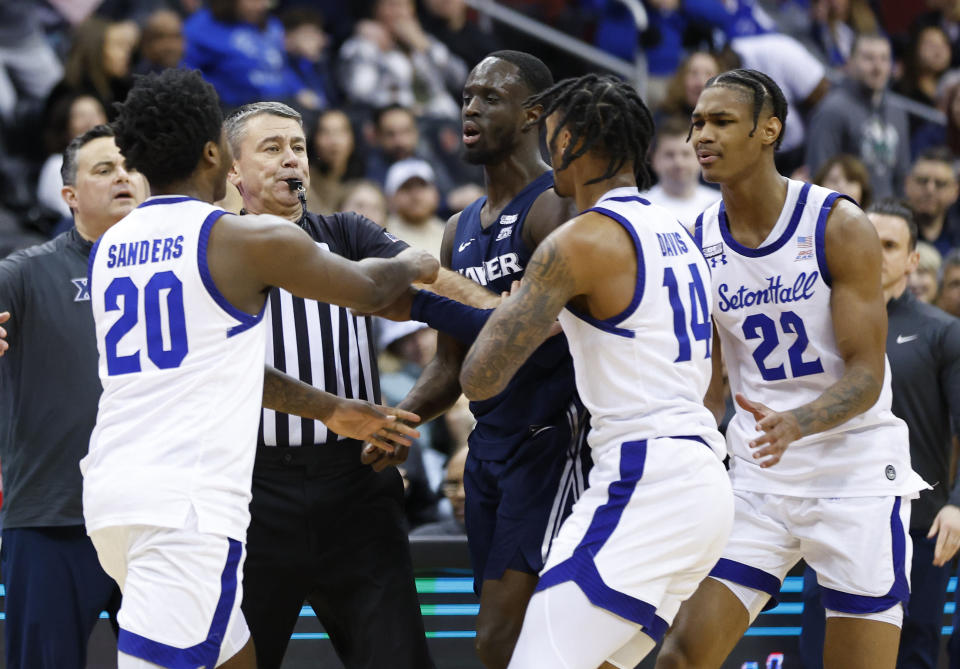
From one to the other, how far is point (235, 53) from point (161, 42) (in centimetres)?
61

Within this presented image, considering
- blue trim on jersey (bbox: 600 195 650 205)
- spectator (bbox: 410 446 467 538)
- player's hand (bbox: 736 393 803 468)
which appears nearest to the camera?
blue trim on jersey (bbox: 600 195 650 205)

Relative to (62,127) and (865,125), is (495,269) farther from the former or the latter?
(865,125)

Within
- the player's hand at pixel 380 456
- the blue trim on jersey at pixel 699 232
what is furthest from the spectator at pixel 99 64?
the blue trim on jersey at pixel 699 232

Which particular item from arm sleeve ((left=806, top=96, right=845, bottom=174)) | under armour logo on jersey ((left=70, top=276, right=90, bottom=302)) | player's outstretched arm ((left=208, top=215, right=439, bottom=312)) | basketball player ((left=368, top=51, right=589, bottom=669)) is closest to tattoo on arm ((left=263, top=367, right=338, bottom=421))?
basketball player ((left=368, top=51, right=589, bottom=669))

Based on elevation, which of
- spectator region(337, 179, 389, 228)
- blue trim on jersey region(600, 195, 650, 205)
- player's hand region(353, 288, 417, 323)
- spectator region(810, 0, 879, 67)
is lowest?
player's hand region(353, 288, 417, 323)

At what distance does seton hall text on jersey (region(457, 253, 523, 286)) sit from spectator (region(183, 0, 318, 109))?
15.5 feet

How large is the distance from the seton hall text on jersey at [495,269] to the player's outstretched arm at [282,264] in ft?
2.51

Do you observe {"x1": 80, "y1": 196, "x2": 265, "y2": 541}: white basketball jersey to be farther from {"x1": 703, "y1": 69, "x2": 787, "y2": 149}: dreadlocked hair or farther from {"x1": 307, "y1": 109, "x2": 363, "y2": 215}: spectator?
{"x1": 307, "y1": 109, "x2": 363, "y2": 215}: spectator

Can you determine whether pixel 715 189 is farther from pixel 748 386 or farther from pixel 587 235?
pixel 587 235

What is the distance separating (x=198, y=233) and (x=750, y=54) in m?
7.60

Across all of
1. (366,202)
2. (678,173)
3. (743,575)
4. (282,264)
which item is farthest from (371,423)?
(678,173)

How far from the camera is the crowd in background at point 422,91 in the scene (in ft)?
25.5

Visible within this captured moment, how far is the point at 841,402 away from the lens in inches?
164

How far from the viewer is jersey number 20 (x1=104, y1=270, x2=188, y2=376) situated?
3424 millimetres
